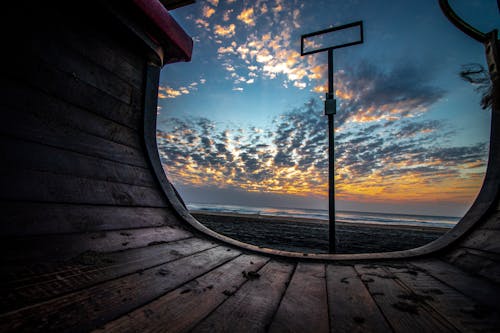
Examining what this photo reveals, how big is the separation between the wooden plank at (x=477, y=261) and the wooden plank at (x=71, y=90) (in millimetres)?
3106

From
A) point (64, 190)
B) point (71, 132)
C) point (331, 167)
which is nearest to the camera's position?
point (64, 190)

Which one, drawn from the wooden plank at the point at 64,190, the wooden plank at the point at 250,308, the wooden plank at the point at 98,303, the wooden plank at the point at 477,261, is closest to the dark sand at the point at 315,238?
the wooden plank at the point at 477,261

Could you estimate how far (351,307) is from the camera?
3.21 ft

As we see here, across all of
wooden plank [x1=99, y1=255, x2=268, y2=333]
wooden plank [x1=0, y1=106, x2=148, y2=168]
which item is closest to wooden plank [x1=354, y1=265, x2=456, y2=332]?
wooden plank [x1=99, y1=255, x2=268, y2=333]

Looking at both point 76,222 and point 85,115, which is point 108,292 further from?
point 85,115

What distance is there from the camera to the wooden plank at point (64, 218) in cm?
108

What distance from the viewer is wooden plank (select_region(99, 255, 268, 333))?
2.39ft

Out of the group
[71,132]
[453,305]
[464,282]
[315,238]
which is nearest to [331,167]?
[464,282]

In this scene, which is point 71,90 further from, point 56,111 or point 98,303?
point 98,303

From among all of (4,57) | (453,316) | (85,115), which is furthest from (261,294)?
(4,57)

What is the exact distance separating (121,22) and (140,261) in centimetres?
228

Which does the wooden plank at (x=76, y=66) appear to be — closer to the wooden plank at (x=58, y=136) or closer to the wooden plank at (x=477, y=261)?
the wooden plank at (x=58, y=136)

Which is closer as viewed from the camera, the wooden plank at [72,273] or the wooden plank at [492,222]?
the wooden plank at [72,273]

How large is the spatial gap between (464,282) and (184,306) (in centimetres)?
159
